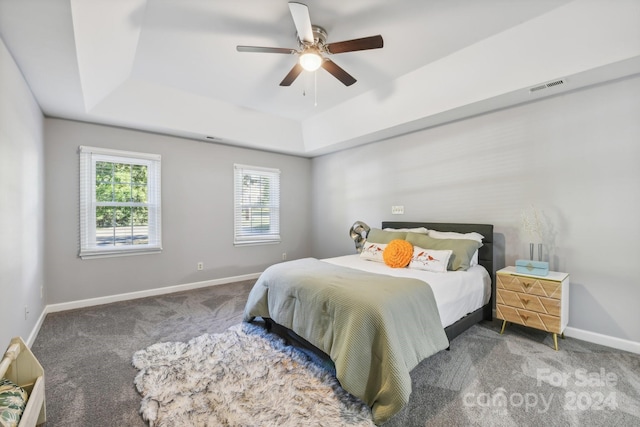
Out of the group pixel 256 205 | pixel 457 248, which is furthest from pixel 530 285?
pixel 256 205

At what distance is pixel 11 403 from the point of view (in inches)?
48.7

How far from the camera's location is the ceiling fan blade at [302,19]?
1.86 meters

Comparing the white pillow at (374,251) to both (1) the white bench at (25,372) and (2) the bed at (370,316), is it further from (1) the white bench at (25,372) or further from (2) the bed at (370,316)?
(1) the white bench at (25,372)

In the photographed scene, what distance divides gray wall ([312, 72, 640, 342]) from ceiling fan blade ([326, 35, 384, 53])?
1942 mm

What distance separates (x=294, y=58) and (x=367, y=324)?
2622mm

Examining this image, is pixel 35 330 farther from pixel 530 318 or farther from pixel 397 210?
pixel 530 318

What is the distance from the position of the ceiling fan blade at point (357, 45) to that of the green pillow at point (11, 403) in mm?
2789

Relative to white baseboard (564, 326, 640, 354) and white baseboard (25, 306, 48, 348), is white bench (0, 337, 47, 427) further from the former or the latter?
white baseboard (564, 326, 640, 354)

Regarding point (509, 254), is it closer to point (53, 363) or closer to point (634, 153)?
point (634, 153)

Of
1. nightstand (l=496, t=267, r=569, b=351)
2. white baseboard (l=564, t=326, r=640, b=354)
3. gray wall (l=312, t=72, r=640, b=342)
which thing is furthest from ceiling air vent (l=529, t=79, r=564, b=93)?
white baseboard (l=564, t=326, r=640, b=354)

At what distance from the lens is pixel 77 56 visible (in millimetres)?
2092

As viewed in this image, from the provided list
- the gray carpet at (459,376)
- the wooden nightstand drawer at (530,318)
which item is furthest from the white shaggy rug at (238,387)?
the wooden nightstand drawer at (530,318)

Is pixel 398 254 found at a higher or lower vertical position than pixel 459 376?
higher

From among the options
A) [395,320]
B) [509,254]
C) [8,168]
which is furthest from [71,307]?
[509,254]
